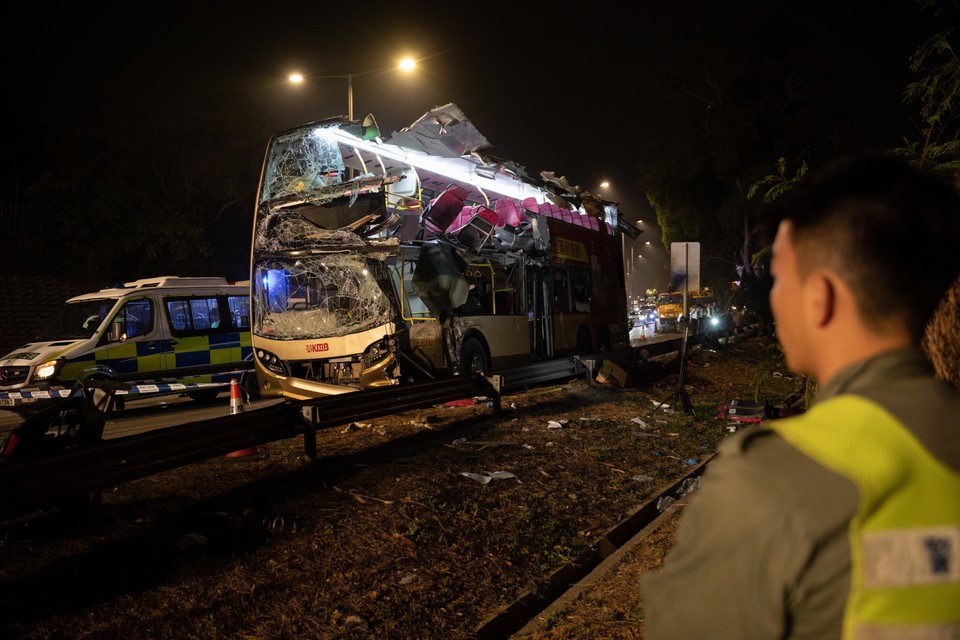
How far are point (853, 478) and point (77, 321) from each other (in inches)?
533

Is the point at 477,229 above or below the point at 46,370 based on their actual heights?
above

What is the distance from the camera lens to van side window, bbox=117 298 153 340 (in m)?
12.3

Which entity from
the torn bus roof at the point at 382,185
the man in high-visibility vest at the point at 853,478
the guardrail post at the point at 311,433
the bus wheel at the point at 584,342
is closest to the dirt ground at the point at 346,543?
the guardrail post at the point at 311,433

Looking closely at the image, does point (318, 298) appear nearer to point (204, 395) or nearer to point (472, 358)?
point (472, 358)

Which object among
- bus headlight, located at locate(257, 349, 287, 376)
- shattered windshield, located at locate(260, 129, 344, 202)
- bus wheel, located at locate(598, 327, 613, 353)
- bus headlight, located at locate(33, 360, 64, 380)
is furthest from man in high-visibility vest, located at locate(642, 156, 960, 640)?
bus wheel, located at locate(598, 327, 613, 353)

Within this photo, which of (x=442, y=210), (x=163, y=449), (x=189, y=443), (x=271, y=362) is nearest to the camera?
(x=163, y=449)

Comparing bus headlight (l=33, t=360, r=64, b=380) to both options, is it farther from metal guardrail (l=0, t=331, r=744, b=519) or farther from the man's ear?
the man's ear

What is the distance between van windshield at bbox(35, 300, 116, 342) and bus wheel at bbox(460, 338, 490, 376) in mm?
6219

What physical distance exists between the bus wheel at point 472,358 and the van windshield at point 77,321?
6.22 meters

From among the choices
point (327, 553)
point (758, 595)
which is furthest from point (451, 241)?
point (758, 595)

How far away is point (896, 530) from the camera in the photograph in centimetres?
97

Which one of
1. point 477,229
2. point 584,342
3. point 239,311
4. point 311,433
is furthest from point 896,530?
point 584,342

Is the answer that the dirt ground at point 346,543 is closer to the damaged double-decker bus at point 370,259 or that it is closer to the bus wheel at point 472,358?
the damaged double-decker bus at point 370,259

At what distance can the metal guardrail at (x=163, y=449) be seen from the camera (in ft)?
13.6
